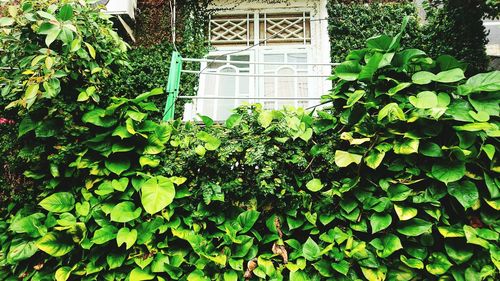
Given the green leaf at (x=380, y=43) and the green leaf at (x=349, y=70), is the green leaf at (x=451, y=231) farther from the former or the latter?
the green leaf at (x=380, y=43)

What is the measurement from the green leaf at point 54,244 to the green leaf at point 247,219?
3.83 ft

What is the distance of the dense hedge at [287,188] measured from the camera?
6.86ft

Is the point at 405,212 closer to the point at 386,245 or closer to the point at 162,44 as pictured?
the point at 386,245

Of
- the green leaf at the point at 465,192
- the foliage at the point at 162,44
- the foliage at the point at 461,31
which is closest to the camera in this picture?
the green leaf at the point at 465,192

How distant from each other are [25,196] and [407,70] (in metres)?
3.03

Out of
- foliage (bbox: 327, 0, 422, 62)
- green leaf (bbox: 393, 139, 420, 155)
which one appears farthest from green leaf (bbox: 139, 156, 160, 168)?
foliage (bbox: 327, 0, 422, 62)

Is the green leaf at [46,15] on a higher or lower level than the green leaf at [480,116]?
higher

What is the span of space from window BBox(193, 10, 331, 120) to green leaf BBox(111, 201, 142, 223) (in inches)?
103

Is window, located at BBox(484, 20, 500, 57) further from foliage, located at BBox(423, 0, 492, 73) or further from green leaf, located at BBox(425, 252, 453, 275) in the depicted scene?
green leaf, located at BBox(425, 252, 453, 275)

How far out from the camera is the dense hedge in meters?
2.09

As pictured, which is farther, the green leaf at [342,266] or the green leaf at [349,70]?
the green leaf at [349,70]

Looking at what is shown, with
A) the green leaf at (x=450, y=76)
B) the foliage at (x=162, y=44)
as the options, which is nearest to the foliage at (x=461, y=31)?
the green leaf at (x=450, y=76)

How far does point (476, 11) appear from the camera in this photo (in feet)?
10.6

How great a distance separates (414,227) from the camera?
209cm
